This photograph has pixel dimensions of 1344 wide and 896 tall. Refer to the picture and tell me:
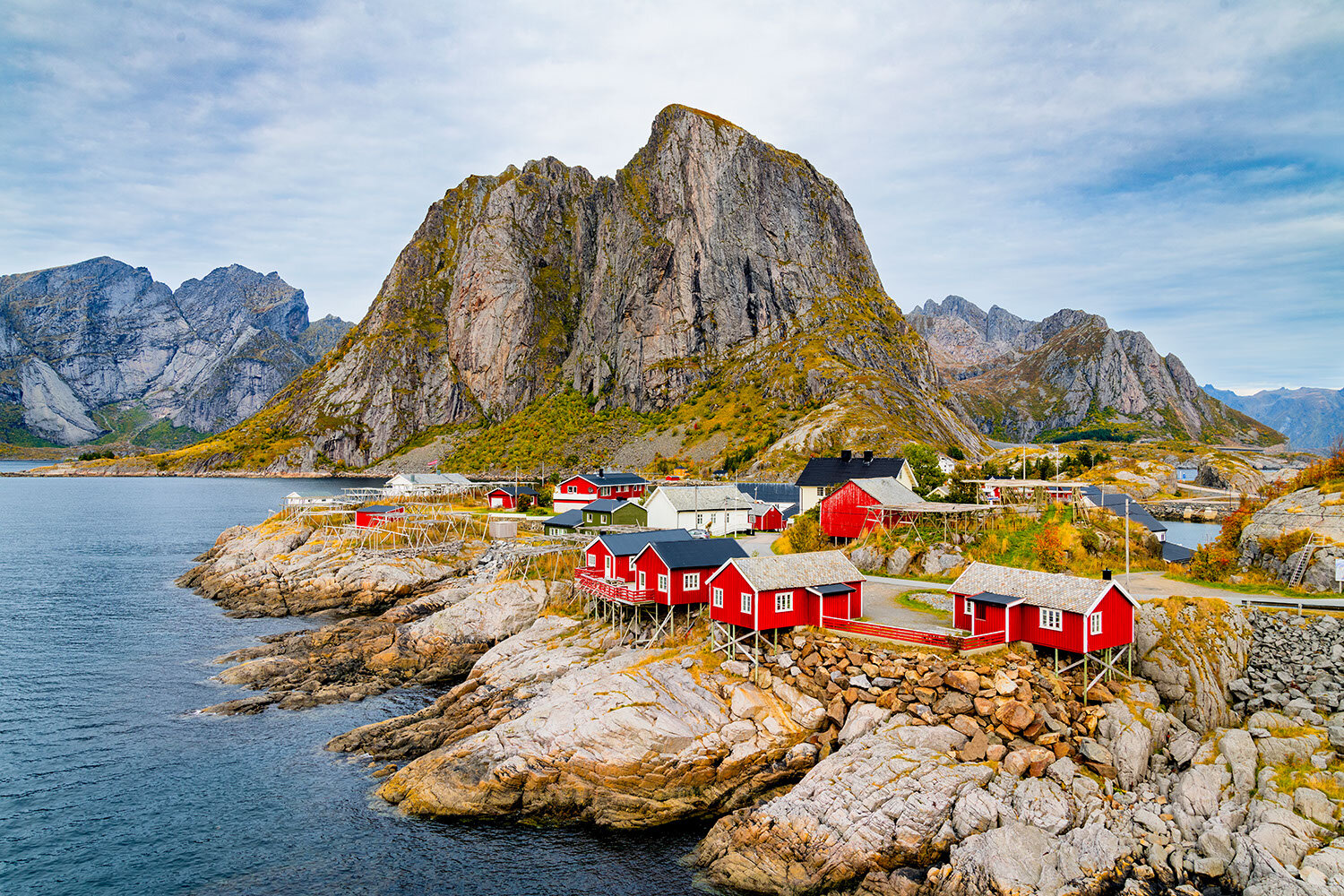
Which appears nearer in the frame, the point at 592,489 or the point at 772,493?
the point at 592,489

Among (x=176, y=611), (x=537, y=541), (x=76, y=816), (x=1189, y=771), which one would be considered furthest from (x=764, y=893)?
(x=176, y=611)

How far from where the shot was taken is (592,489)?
8894 centimetres

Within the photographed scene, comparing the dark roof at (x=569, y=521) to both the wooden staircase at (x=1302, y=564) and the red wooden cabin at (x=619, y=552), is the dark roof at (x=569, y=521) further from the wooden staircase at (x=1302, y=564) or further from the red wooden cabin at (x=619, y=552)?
the wooden staircase at (x=1302, y=564)

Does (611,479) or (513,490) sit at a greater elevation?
(611,479)

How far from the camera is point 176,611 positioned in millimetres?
66750

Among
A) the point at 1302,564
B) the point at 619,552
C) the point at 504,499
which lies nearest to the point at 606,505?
the point at 619,552

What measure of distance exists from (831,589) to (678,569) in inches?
377

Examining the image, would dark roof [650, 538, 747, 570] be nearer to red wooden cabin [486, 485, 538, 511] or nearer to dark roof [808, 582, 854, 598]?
dark roof [808, 582, 854, 598]

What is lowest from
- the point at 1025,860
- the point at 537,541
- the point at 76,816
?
the point at 76,816

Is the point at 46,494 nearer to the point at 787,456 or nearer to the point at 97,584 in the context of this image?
the point at 97,584

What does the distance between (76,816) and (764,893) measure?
2919cm

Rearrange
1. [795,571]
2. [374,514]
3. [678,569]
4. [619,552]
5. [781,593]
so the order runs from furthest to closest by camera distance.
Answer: [374,514] → [619,552] → [678,569] → [795,571] → [781,593]

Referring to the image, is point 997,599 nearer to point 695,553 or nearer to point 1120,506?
point 695,553

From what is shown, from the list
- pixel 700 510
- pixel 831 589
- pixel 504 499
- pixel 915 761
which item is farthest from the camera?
pixel 504 499
